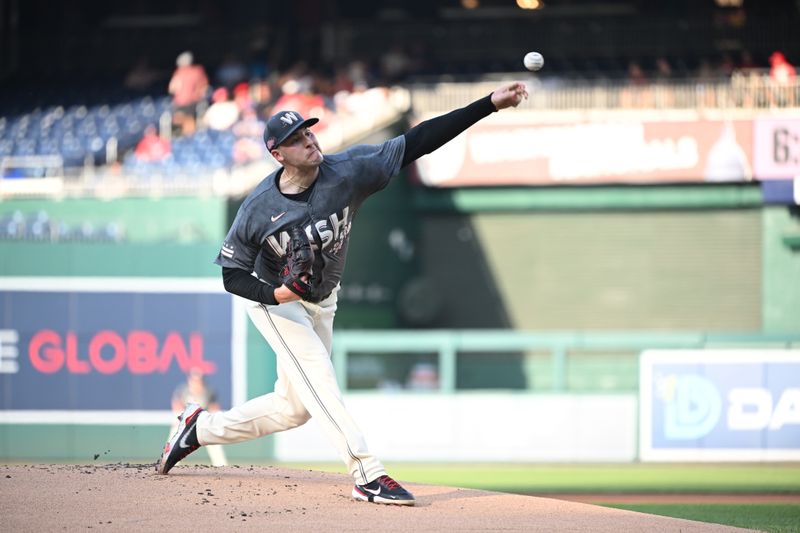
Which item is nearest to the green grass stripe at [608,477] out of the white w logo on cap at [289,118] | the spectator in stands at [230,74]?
the white w logo on cap at [289,118]

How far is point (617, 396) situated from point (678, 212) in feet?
20.4

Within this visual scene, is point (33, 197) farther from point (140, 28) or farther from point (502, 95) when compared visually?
point (502, 95)

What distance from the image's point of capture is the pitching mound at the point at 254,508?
541 centimetres

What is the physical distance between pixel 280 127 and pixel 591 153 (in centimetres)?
1288

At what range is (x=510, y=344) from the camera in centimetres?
1368

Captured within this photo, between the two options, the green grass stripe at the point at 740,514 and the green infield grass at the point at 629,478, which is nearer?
the green grass stripe at the point at 740,514

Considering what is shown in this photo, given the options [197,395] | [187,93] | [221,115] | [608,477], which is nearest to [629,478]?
[608,477]

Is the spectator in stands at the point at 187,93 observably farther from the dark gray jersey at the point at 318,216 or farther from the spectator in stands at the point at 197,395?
the dark gray jersey at the point at 318,216

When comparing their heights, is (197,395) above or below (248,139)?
below

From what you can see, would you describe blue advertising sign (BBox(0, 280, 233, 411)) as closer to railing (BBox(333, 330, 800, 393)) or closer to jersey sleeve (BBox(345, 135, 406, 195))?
railing (BBox(333, 330, 800, 393))

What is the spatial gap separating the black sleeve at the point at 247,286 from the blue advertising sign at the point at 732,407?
→ 25.9 ft

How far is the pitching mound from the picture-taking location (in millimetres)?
5406

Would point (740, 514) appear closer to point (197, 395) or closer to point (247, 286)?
point (247, 286)

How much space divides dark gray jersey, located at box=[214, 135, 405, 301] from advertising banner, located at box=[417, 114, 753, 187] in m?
11.9
